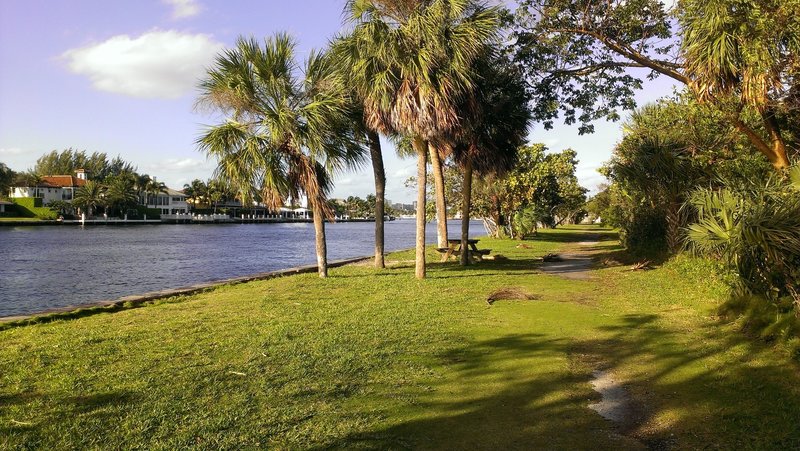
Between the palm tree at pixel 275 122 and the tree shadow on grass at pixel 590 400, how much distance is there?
840cm

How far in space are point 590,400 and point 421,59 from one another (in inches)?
375

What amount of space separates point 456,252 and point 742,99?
486 inches

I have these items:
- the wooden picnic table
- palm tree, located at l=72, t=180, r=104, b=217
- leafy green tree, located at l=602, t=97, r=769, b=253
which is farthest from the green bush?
palm tree, located at l=72, t=180, r=104, b=217

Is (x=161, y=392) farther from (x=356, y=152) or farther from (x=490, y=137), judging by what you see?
(x=490, y=137)

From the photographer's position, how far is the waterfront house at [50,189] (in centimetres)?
9869

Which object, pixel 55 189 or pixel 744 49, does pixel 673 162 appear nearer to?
pixel 744 49

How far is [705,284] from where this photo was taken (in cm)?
1140

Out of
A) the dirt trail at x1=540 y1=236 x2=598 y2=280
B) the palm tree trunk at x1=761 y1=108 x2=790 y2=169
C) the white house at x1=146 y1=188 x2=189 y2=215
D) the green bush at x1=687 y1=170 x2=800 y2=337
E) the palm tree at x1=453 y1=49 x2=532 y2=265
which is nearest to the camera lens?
the green bush at x1=687 y1=170 x2=800 y2=337

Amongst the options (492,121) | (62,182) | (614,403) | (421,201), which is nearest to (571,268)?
(492,121)

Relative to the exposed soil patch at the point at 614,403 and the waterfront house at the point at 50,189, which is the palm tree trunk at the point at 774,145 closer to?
the exposed soil patch at the point at 614,403

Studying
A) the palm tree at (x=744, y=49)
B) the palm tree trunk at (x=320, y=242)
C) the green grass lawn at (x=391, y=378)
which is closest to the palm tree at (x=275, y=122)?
the palm tree trunk at (x=320, y=242)

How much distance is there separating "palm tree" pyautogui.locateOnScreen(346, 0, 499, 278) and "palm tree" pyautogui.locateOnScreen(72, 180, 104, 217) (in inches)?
3979

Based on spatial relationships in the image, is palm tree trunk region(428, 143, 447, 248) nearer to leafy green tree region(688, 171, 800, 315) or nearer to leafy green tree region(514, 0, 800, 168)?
leafy green tree region(514, 0, 800, 168)

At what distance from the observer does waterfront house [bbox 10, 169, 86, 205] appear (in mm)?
98688
